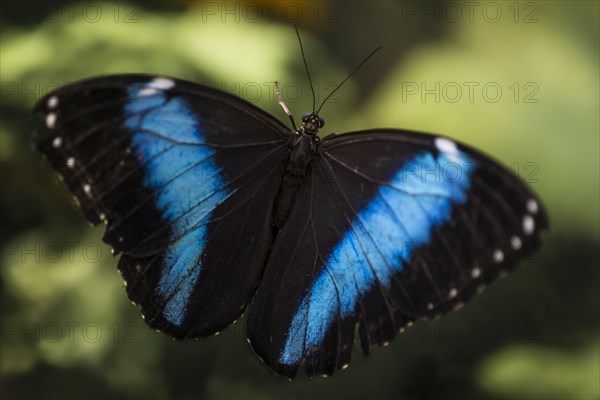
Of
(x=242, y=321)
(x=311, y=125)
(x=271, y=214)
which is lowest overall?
(x=242, y=321)

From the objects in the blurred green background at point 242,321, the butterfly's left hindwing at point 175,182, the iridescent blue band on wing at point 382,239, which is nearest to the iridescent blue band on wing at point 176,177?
the butterfly's left hindwing at point 175,182

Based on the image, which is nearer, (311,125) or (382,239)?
(382,239)

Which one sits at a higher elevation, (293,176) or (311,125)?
(311,125)

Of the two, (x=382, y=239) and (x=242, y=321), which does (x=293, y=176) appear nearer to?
(x=382, y=239)

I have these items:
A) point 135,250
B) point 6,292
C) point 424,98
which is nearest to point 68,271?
point 6,292

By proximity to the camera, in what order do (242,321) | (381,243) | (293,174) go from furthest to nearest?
(242,321), (293,174), (381,243)

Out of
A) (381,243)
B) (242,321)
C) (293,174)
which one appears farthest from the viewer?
(242,321)

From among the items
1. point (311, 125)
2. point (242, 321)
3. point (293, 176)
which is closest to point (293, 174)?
point (293, 176)
